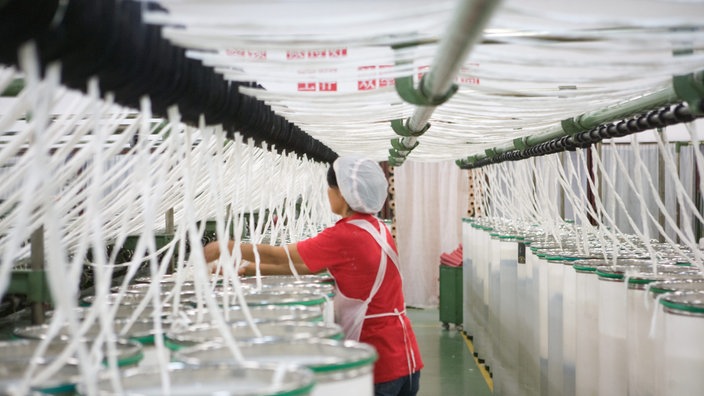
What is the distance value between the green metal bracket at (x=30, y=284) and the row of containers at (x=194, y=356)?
10cm

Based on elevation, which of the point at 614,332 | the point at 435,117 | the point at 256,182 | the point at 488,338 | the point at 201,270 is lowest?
the point at 488,338

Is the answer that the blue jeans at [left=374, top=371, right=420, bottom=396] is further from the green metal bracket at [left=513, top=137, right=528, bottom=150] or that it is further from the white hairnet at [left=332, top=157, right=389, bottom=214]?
the green metal bracket at [left=513, top=137, right=528, bottom=150]

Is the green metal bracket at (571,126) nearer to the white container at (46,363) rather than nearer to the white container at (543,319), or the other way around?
the white container at (543,319)

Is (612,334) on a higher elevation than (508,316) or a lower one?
higher

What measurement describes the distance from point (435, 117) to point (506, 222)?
140 inches

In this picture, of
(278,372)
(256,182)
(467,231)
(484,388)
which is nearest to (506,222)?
(467,231)

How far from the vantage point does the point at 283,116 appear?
2119 mm

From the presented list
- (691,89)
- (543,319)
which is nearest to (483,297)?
(543,319)

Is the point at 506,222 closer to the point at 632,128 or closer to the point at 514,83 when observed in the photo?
the point at 632,128

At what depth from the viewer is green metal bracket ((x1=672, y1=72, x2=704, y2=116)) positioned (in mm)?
1543

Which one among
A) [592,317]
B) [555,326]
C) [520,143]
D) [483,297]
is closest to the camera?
[592,317]

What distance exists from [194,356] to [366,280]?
4.86ft

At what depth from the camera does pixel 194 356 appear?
119 centimetres

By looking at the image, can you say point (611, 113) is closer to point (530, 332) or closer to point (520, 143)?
point (520, 143)
